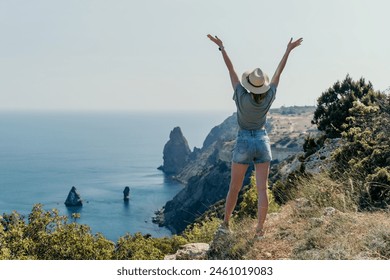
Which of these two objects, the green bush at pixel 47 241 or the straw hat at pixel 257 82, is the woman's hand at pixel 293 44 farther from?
the green bush at pixel 47 241

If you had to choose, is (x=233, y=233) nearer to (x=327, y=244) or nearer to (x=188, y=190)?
(x=327, y=244)

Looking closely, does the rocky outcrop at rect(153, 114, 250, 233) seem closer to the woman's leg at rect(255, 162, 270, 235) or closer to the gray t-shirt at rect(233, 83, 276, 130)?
Result: the woman's leg at rect(255, 162, 270, 235)

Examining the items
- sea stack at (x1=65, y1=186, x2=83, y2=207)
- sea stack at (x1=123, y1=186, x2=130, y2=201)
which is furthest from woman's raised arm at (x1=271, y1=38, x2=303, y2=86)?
sea stack at (x1=123, y1=186, x2=130, y2=201)

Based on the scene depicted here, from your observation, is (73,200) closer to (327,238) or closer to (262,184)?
(262,184)

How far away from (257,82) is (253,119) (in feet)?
1.71

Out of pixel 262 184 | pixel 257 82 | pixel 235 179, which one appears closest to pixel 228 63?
pixel 257 82

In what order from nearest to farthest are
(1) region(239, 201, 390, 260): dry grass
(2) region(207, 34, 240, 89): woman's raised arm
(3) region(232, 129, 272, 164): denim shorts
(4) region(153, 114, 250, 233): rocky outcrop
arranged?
(1) region(239, 201, 390, 260): dry grass → (3) region(232, 129, 272, 164): denim shorts → (2) region(207, 34, 240, 89): woman's raised arm → (4) region(153, 114, 250, 233): rocky outcrop

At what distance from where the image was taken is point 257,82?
5.86m

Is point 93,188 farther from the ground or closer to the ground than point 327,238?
closer to the ground

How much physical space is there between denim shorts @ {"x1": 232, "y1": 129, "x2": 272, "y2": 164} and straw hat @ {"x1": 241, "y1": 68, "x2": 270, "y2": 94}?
2.04 ft

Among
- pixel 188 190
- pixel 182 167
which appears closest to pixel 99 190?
pixel 188 190

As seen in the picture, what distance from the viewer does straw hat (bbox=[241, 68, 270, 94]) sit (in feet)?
19.2

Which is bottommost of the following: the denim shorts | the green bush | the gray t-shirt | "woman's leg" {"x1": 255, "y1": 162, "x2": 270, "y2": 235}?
the green bush

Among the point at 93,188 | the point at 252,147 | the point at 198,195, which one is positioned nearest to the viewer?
the point at 252,147
